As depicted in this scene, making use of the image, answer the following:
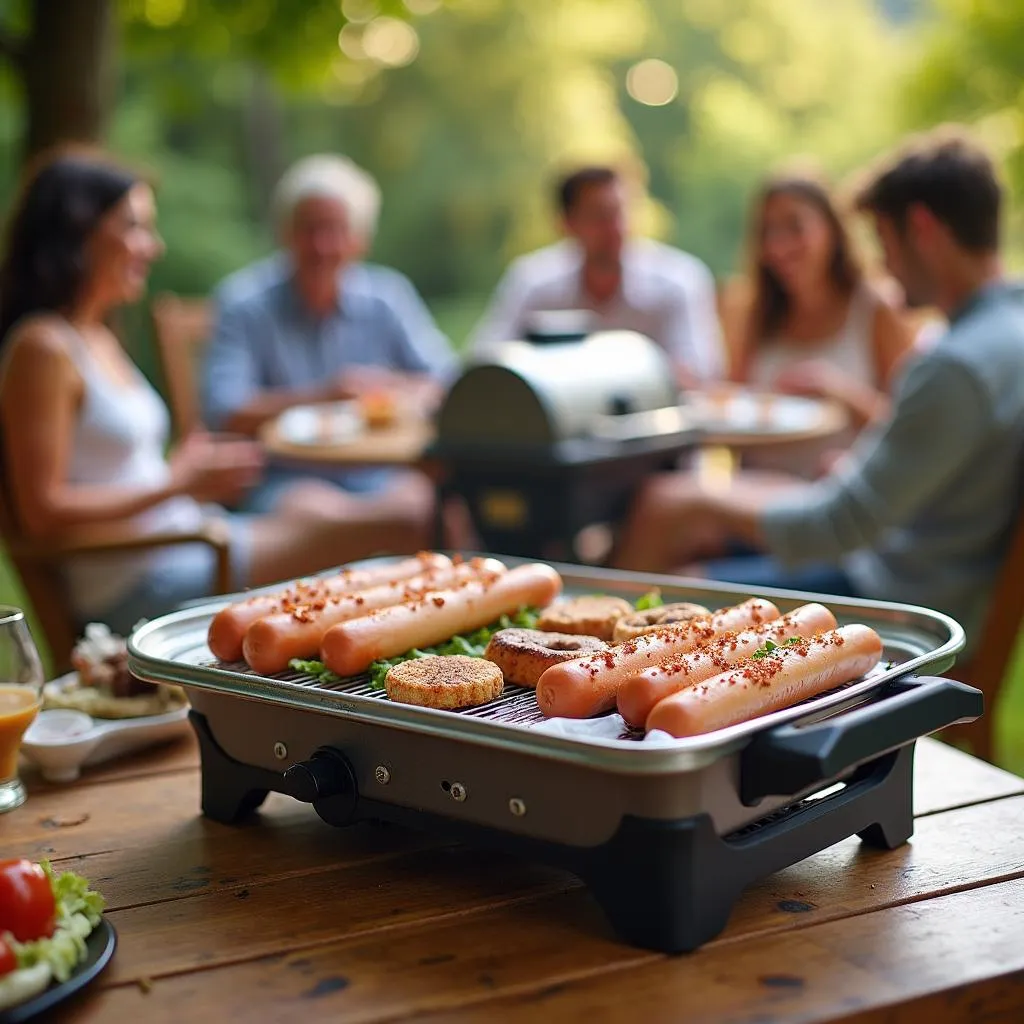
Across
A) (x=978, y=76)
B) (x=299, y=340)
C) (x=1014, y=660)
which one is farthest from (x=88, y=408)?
(x=978, y=76)

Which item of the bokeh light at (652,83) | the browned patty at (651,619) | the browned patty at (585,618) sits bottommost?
the browned patty at (585,618)

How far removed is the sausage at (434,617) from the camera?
5.65 ft

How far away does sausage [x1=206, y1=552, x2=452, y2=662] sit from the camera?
1804mm

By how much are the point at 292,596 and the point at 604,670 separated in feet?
1.77

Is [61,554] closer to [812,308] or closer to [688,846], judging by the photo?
[688,846]

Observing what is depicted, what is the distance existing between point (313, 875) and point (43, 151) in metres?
4.10

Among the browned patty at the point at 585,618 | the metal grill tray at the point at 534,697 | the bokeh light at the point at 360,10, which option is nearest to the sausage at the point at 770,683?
the metal grill tray at the point at 534,697

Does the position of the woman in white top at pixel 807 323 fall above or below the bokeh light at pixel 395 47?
below

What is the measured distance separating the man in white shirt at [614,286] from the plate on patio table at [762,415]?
0.83 m

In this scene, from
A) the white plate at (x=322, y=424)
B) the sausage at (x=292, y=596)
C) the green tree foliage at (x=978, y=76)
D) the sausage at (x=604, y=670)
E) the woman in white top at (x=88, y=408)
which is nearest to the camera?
the sausage at (x=604, y=670)

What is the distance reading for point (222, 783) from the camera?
186 centimetres

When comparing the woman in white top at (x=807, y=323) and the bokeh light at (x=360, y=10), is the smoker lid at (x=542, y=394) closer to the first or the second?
the woman in white top at (x=807, y=323)

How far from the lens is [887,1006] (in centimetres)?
135

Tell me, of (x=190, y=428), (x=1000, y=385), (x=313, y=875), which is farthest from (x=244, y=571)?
(x=313, y=875)
